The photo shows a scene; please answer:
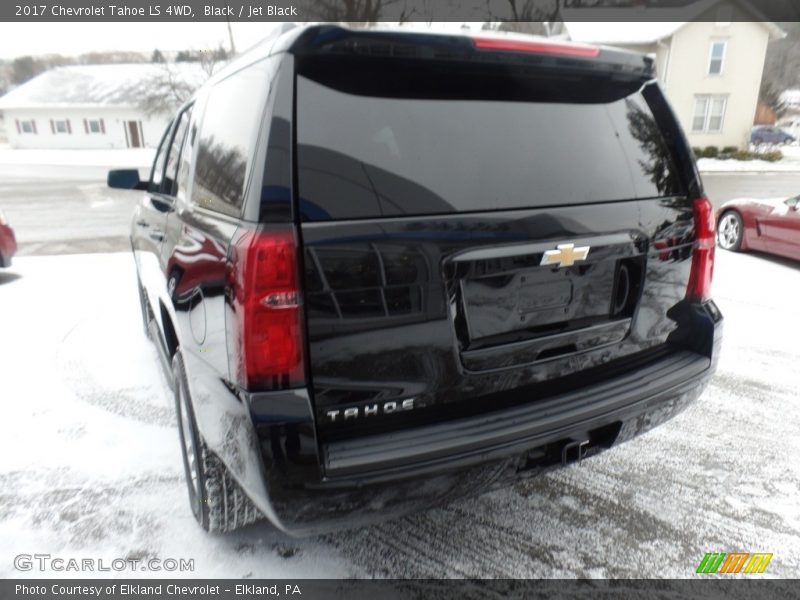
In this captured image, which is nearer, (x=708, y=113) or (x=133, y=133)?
(x=708, y=113)

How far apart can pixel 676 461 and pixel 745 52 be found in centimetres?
3326

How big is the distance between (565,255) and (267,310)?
102 cm

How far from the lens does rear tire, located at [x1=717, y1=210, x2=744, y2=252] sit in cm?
777

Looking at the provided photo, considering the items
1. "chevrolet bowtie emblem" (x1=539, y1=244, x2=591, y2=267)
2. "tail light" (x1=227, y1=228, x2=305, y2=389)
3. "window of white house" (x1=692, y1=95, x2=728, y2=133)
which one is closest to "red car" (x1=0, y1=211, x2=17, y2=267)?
"tail light" (x1=227, y1=228, x2=305, y2=389)

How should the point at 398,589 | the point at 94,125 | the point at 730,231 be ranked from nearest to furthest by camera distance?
the point at 398,589
the point at 730,231
the point at 94,125

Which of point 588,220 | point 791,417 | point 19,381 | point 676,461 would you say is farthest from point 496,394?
point 19,381

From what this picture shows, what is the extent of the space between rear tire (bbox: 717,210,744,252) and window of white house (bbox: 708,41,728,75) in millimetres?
25550

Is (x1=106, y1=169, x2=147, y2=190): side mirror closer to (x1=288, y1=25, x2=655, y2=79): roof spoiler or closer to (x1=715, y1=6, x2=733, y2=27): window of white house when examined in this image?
(x1=288, y1=25, x2=655, y2=79): roof spoiler

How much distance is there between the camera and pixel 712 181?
1948 cm

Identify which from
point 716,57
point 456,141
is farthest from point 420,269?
point 716,57

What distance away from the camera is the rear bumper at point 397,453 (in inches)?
63.9

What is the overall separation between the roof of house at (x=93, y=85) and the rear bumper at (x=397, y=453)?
43.2 m

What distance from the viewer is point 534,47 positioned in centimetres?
187

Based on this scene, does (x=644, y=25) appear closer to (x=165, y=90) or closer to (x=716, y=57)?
(x=716, y=57)
